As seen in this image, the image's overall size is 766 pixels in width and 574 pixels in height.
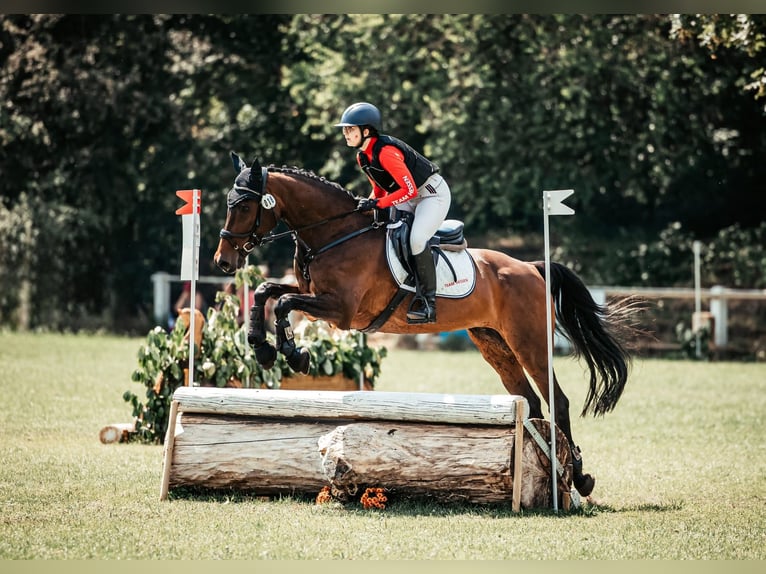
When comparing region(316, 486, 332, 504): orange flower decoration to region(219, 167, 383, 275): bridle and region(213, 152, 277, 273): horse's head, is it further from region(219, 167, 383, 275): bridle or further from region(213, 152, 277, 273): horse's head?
region(213, 152, 277, 273): horse's head

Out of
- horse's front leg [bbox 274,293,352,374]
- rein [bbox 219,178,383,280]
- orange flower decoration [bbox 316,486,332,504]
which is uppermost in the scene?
rein [bbox 219,178,383,280]

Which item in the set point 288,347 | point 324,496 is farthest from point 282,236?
point 324,496

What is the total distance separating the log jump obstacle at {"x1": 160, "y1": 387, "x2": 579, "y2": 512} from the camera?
6.40 metres

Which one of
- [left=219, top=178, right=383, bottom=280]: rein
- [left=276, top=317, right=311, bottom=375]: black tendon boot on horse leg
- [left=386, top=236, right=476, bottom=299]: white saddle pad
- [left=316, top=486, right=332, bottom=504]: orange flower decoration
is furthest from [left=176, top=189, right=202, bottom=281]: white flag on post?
[left=316, top=486, right=332, bottom=504]: orange flower decoration

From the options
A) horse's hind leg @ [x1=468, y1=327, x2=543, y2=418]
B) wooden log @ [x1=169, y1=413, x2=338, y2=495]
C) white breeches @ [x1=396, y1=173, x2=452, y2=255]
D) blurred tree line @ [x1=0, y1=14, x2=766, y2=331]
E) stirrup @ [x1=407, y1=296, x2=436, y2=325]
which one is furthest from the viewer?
blurred tree line @ [x1=0, y1=14, x2=766, y2=331]

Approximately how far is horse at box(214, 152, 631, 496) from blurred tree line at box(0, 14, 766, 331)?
13.8 metres

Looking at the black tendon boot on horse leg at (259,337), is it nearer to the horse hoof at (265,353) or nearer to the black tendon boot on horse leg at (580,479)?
the horse hoof at (265,353)

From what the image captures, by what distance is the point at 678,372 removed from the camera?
16844mm

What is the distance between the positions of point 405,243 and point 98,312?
744 inches

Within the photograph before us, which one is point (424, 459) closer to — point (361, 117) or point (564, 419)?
point (564, 419)

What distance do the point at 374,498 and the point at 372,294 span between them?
1.42 metres

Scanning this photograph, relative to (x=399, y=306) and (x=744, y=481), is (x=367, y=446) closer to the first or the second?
(x=399, y=306)

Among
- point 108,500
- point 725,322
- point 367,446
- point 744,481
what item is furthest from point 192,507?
point 725,322

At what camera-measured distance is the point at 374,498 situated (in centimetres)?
651
